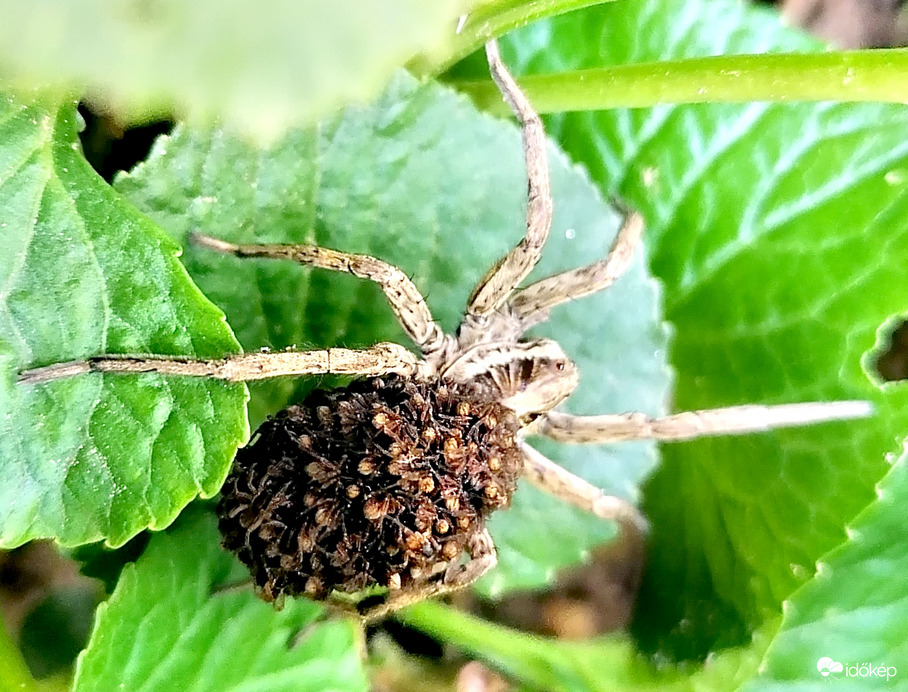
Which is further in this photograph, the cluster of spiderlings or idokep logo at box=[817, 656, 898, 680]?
idokep logo at box=[817, 656, 898, 680]

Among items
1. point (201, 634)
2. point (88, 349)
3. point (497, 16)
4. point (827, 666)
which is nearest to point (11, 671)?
point (201, 634)

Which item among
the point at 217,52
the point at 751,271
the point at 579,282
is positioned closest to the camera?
the point at 217,52

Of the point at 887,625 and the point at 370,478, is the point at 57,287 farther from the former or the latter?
the point at 887,625

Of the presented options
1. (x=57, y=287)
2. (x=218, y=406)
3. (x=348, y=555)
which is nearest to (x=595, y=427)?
(x=348, y=555)

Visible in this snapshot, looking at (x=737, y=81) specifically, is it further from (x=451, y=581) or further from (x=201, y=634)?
(x=201, y=634)

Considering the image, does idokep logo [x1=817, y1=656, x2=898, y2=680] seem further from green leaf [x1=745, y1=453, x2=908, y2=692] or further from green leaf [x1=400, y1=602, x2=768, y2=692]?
green leaf [x1=400, y1=602, x2=768, y2=692]

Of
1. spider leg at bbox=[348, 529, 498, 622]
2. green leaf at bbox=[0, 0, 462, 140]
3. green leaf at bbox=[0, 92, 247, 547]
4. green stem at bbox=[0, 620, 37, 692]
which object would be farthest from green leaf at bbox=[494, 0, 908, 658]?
green leaf at bbox=[0, 0, 462, 140]
